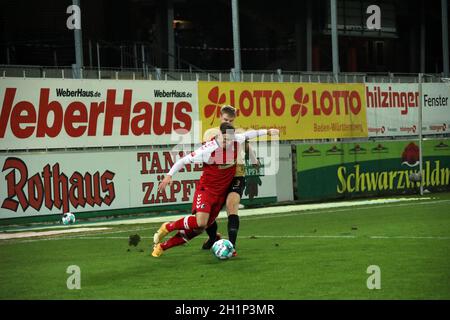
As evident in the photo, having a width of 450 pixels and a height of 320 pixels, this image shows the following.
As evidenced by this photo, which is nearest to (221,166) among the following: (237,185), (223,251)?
(237,185)

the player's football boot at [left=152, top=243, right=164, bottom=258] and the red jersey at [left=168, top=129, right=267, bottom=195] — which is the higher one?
the red jersey at [left=168, top=129, right=267, bottom=195]

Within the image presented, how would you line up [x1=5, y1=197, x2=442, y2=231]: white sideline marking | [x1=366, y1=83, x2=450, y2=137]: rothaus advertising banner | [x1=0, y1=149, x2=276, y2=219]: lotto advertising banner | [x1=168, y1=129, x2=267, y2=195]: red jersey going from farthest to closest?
[x1=366, y1=83, x2=450, y2=137]: rothaus advertising banner < [x1=5, y1=197, x2=442, y2=231]: white sideline marking < [x1=0, y1=149, x2=276, y2=219]: lotto advertising banner < [x1=168, y1=129, x2=267, y2=195]: red jersey

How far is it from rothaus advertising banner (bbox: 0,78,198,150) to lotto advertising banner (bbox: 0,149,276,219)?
1.09 ft

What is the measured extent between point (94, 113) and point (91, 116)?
0.12 m

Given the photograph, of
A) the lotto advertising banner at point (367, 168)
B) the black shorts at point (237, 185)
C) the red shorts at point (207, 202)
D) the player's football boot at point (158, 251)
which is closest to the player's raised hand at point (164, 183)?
the red shorts at point (207, 202)

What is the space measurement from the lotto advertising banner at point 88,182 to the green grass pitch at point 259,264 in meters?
3.03

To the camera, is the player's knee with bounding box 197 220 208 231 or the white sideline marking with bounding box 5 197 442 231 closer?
the player's knee with bounding box 197 220 208 231

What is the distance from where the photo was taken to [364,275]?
35.4 ft

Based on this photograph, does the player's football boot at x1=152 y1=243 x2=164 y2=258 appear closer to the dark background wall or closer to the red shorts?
the red shorts

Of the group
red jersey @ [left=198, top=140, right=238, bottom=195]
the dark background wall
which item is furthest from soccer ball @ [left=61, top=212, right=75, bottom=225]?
the dark background wall

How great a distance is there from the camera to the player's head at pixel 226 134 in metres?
12.8

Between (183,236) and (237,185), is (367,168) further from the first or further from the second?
(183,236)

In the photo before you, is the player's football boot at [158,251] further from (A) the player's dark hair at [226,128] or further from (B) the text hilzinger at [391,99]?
(B) the text hilzinger at [391,99]

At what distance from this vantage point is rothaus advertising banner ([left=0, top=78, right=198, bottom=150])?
2083 cm
